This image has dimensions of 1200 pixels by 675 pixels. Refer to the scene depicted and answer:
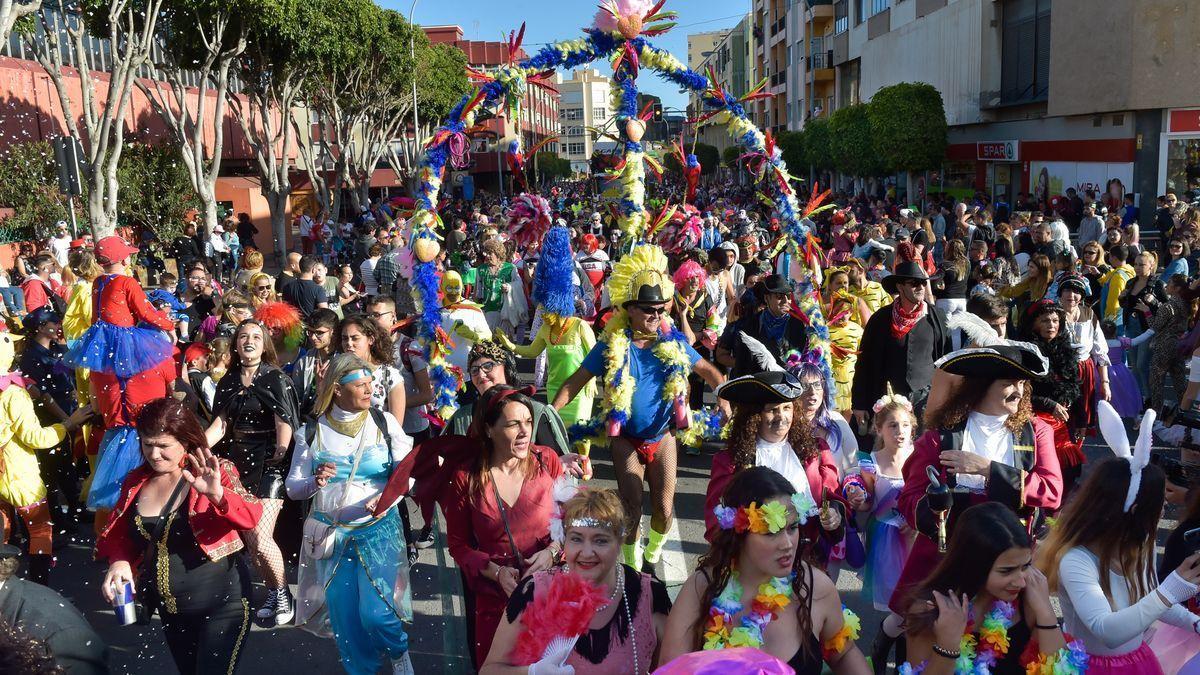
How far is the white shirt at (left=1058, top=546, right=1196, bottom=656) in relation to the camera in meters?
2.94

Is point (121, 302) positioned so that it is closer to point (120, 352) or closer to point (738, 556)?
point (120, 352)

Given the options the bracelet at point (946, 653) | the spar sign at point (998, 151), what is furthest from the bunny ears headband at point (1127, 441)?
the spar sign at point (998, 151)

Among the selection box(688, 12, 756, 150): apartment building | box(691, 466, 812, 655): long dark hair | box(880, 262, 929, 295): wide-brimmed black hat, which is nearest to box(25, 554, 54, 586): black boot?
box(691, 466, 812, 655): long dark hair

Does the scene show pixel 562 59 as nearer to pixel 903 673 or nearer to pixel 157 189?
pixel 903 673

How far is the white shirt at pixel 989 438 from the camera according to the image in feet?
12.6

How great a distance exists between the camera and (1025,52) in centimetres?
2839

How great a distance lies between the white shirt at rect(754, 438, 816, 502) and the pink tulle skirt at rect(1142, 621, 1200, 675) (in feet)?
4.32

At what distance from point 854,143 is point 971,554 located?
3107 centimetres

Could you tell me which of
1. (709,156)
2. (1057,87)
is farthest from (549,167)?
(1057,87)

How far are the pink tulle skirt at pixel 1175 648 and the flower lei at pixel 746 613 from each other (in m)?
1.31

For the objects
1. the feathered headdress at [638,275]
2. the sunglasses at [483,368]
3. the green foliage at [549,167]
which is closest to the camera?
the sunglasses at [483,368]

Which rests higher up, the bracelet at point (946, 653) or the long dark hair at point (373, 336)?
the long dark hair at point (373, 336)

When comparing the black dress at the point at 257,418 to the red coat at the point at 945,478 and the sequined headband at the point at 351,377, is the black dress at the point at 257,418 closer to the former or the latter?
the sequined headband at the point at 351,377

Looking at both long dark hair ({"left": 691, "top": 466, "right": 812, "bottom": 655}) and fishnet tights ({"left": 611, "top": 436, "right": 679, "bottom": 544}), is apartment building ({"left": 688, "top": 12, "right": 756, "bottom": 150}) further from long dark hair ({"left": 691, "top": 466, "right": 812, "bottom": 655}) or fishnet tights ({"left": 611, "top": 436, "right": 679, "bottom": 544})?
long dark hair ({"left": 691, "top": 466, "right": 812, "bottom": 655})
